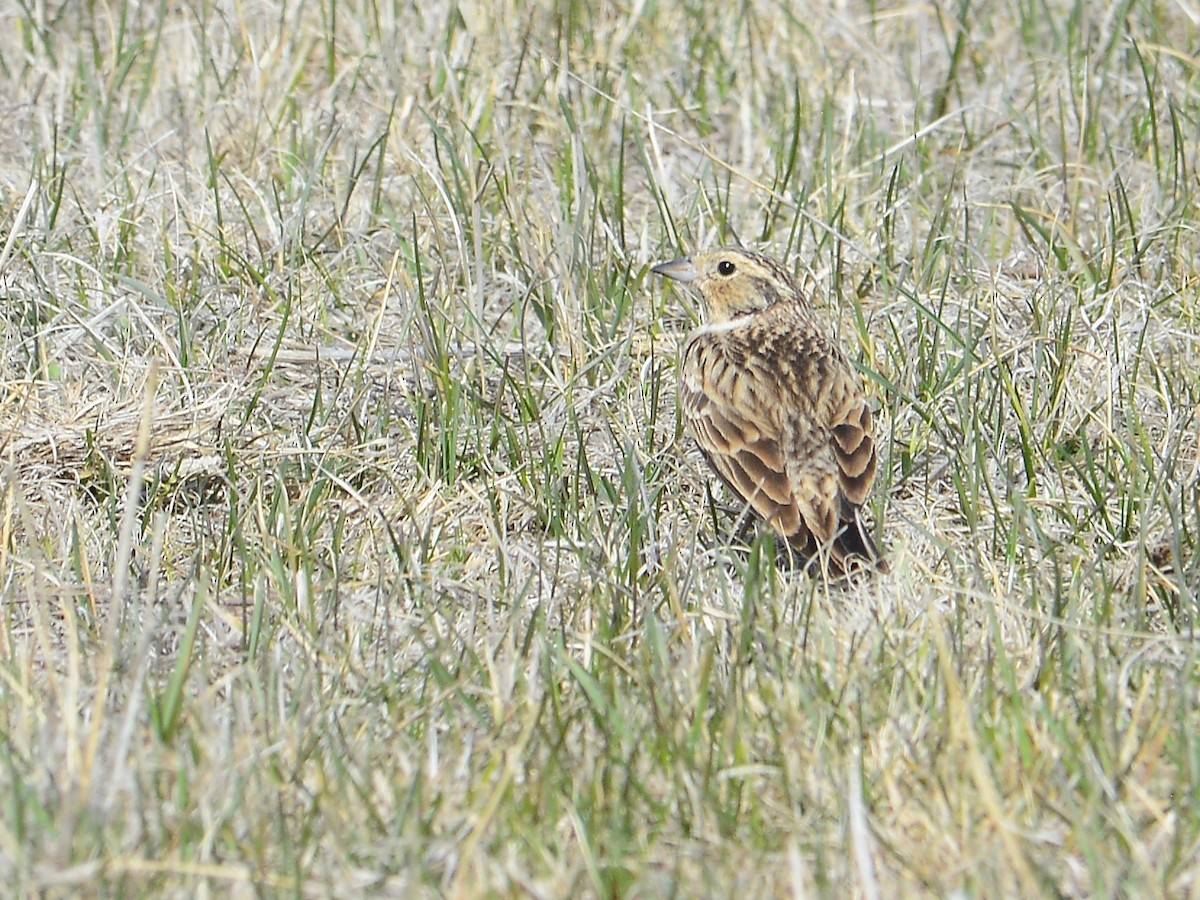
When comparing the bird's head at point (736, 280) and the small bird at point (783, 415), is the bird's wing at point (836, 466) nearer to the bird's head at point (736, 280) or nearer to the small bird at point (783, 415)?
the small bird at point (783, 415)

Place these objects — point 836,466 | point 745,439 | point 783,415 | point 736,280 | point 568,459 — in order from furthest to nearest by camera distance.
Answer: point 736,280
point 568,459
point 783,415
point 745,439
point 836,466

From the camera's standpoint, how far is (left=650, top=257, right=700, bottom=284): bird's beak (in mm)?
5949

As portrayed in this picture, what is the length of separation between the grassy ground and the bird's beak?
0.24 metres

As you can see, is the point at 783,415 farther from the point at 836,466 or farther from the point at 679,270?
the point at 679,270

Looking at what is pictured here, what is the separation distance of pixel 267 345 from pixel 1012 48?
3.44m

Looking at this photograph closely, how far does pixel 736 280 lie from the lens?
5875 mm

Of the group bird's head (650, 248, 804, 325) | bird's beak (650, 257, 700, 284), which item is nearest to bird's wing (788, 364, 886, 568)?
bird's head (650, 248, 804, 325)

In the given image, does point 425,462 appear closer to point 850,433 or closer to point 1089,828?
point 850,433

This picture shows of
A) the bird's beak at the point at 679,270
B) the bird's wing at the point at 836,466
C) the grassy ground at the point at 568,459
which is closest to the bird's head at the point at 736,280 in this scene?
the bird's beak at the point at 679,270

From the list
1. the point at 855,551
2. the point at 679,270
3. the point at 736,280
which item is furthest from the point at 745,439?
Result: the point at 679,270

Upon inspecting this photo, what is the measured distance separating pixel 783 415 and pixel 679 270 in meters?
0.90

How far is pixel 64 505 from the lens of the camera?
17.2 ft

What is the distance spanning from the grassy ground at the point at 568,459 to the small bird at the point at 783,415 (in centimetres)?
13

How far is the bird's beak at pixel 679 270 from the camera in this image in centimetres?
595
